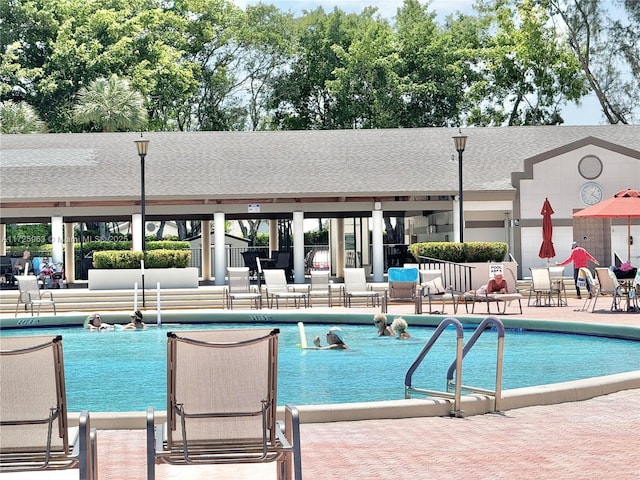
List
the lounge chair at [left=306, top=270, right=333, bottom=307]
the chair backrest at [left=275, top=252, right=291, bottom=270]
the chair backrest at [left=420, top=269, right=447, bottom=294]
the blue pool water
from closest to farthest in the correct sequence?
the blue pool water
the chair backrest at [left=420, top=269, right=447, bottom=294]
the lounge chair at [left=306, top=270, right=333, bottom=307]
the chair backrest at [left=275, top=252, right=291, bottom=270]

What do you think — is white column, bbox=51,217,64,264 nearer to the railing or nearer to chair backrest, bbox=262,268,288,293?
chair backrest, bbox=262,268,288,293

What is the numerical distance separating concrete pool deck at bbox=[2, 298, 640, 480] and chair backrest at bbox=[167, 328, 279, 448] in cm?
110

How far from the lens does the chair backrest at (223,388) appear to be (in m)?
5.48

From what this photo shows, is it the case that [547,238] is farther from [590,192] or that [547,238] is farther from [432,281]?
[432,281]

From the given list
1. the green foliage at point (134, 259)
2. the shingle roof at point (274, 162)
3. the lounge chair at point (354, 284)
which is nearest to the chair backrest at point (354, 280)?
the lounge chair at point (354, 284)

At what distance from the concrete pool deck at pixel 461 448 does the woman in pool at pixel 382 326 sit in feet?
28.0

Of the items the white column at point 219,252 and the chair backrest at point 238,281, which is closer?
the chair backrest at point 238,281

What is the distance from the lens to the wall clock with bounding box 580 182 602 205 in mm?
31844

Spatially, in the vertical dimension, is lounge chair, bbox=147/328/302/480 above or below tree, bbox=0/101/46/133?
below

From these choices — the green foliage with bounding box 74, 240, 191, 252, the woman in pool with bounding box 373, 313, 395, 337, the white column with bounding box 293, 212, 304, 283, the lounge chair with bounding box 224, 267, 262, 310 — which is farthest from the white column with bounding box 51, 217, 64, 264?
the woman in pool with bounding box 373, 313, 395, 337

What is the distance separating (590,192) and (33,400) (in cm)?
2833

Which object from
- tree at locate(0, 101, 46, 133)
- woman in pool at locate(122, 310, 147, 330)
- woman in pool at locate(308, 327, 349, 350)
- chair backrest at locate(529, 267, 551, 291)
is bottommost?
woman in pool at locate(308, 327, 349, 350)

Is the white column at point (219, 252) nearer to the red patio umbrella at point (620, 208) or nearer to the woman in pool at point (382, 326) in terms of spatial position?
the red patio umbrella at point (620, 208)

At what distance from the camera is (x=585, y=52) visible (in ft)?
169
